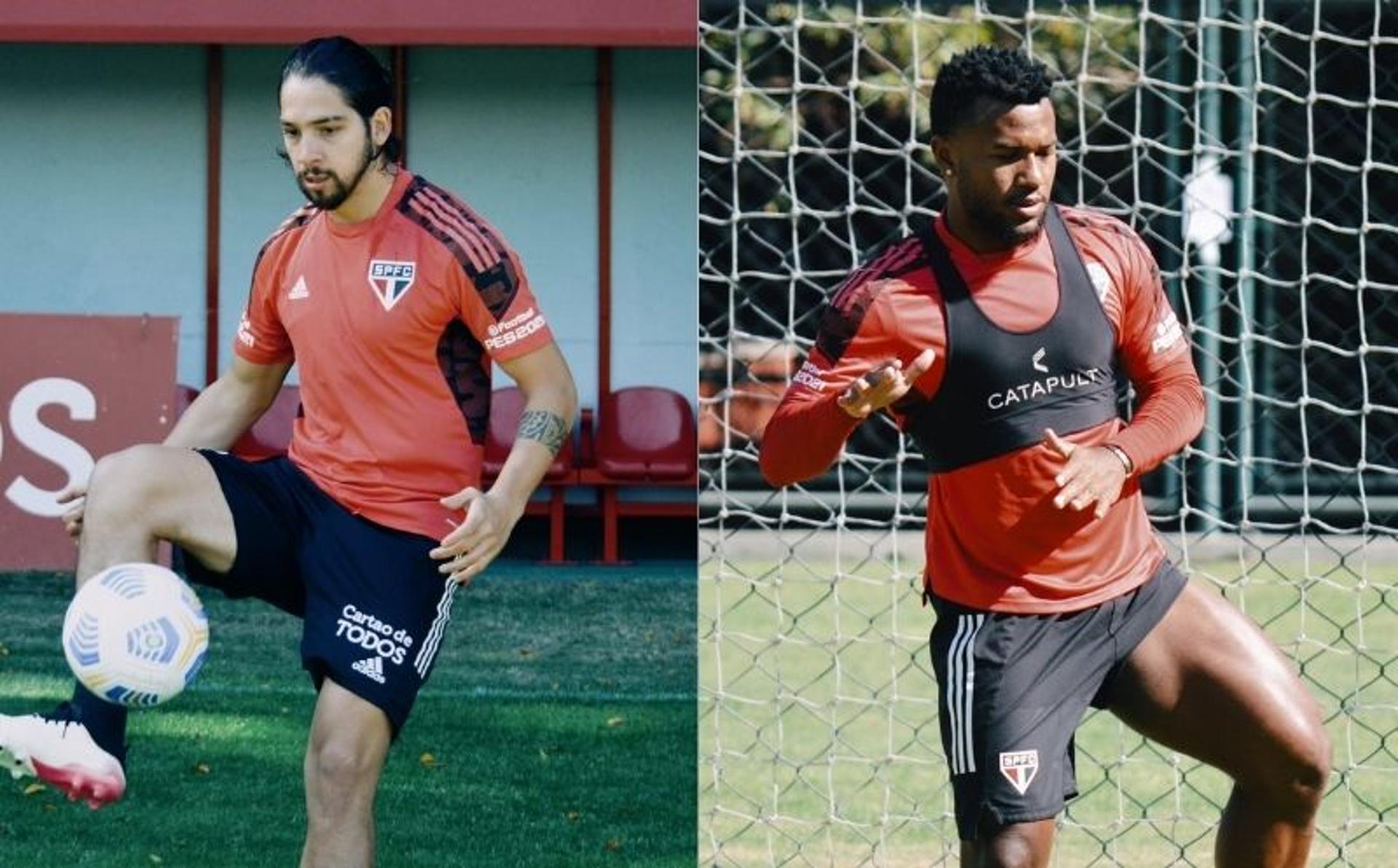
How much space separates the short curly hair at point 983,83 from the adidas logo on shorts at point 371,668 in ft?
5.30

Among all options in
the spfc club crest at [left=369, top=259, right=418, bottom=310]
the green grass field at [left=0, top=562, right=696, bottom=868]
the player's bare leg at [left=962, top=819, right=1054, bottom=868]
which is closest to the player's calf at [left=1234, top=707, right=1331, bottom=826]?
the player's bare leg at [left=962, top=819, right=1054, bottom=868]

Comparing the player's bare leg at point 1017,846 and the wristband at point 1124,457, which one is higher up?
the wristband at point 1124,457

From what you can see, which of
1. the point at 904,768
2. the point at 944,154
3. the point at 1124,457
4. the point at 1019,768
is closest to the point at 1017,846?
the point at 1019,768

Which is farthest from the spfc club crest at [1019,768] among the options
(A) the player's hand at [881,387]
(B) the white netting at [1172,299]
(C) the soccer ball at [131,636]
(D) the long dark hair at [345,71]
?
(B) the white netting at [1172,299]

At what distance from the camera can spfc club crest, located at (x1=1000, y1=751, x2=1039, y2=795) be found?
4.49 metres

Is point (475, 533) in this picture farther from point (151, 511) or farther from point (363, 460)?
point (151, 511)

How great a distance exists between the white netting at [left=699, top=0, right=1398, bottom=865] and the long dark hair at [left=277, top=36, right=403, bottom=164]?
2.42 metres

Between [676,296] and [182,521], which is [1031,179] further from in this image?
[676,296]

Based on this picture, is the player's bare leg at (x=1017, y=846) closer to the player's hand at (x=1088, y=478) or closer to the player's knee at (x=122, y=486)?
the player's hand at (x=1088, y=478)

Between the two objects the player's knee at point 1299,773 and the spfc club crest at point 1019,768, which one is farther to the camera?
the player's knee at point 1299,773

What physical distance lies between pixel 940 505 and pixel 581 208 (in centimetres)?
865

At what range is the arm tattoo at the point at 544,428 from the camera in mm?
5004

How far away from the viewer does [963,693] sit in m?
4.61

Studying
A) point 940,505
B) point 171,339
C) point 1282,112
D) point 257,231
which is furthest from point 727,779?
point 1282,112
